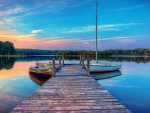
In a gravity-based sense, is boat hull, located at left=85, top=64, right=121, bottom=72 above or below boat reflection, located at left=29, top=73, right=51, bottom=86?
above

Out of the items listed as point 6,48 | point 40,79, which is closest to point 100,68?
point 40,79

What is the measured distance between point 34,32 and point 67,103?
42747 millimetres

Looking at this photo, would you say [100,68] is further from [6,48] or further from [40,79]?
[6,48]

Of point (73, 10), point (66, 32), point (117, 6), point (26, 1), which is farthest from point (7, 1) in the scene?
point (66, 32)

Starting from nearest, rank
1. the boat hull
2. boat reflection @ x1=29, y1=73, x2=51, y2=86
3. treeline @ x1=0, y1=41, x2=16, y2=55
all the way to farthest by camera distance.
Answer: boat reflection @ x1=29, y1=73, x2=51, y2=86
the boat hull
treeline @ x1=0, y1=41, x2=16, y2=55

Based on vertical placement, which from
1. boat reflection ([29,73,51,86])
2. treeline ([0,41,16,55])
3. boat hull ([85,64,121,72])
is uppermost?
treeline ([0,41,16,55])

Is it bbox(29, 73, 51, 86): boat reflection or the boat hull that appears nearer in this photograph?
bbox(29, 73, 51, 86): boat reflection

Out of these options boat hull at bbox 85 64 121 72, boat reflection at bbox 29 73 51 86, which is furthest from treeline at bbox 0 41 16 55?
boat hull at bbox 85 64 121 72

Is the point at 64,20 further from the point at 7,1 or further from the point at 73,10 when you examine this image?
the point at 7,1

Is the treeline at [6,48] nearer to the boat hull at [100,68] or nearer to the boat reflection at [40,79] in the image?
the boat reflection at [40,79]

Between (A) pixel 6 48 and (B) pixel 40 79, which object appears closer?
(B) pixel 40 79

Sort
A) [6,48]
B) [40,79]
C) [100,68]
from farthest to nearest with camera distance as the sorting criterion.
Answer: [6,48] → [100,68] → [40,79]

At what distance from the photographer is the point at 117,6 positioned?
27.2 metres

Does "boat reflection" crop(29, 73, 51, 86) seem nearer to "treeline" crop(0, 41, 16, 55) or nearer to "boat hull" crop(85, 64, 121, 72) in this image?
"boat hull" crop(85, 64, 121, 72)
